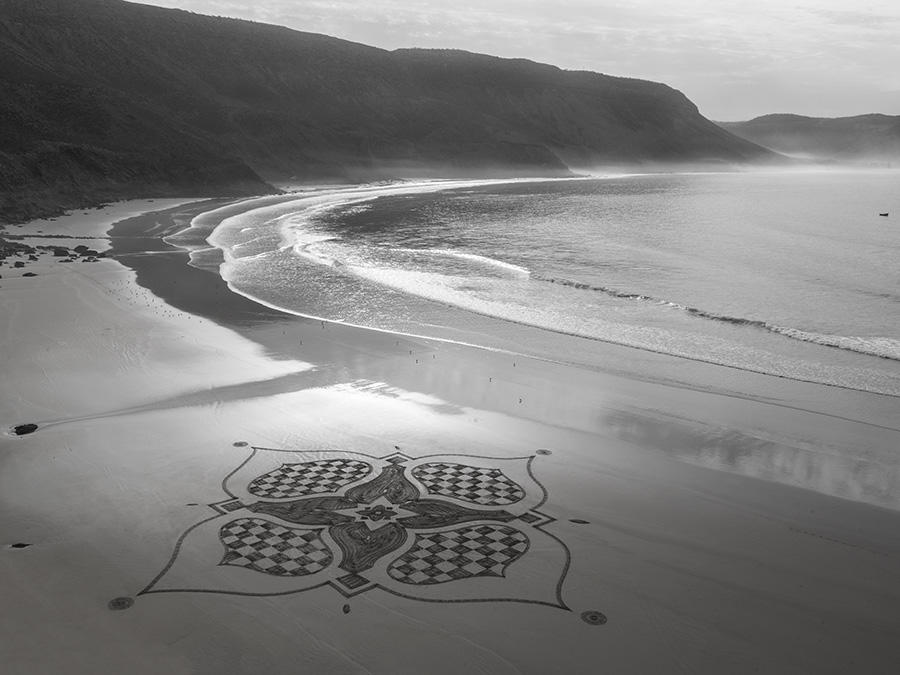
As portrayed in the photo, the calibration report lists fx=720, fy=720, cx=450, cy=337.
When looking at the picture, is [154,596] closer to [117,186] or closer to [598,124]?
[117,186]

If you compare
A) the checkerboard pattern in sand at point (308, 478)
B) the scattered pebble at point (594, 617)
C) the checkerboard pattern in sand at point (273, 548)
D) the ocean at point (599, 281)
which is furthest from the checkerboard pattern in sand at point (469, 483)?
the ocean at point (599, 281)

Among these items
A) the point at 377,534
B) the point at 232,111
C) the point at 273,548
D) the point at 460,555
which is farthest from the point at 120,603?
the point at 232,111

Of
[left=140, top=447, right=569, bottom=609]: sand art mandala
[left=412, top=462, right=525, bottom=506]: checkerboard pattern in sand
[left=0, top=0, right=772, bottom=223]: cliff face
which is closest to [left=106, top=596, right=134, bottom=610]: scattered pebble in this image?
[left=140, top=447, right=569, bottom=609]: sand art mandala

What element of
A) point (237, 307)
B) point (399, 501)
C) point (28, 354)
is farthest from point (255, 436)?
point (237, 307)

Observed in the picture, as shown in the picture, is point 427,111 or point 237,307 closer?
point 237,307

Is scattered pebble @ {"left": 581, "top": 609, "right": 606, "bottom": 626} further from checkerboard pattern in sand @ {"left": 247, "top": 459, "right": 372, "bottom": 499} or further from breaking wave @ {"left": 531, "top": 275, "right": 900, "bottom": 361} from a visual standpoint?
breaking wave @ {"left": 531, "top": 275, "right": 900, "bottom": 361}

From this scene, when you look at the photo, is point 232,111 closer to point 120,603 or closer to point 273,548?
point 273,548
